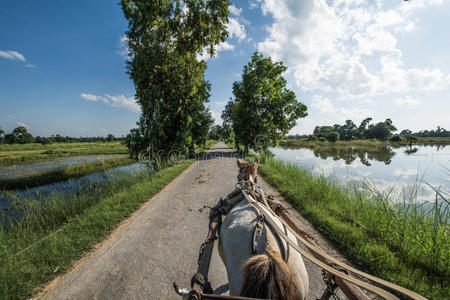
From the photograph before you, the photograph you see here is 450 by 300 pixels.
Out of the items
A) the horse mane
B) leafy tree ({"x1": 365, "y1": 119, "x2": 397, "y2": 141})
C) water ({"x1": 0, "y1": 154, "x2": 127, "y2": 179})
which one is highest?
leafy tree ({"x1": 365, "y1": 119, "x2": 397, "y2": 141})

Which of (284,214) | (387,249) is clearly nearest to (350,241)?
(387,249)

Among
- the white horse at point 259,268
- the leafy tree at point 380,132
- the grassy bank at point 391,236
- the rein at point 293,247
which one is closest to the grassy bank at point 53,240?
the rein at point 293,247

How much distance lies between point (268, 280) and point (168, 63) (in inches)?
528

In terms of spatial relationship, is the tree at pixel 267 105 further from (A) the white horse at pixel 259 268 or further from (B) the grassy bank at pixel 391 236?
(A) the white horse at pixel 259 268

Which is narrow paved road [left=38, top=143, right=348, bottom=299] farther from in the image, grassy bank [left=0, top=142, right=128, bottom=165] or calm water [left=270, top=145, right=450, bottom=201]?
grassy bank [left=0, top=142, right=128, bottom=165]

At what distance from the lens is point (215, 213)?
209cm

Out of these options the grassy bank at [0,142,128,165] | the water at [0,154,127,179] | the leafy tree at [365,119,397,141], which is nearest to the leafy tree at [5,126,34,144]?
the grassy bank at [0,142,128,165]

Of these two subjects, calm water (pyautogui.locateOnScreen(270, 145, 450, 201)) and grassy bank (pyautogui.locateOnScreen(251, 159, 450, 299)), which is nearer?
grassy bank (pyautogui.locateOnScreen(251, 159, 450, 299))

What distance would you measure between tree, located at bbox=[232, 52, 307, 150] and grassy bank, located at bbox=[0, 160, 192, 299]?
9.24 metres

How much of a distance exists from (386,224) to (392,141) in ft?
165

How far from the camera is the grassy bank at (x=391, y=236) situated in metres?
2.24

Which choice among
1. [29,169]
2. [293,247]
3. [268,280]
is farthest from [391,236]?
[29,169]

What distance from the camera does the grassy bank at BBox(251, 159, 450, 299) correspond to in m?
2.24

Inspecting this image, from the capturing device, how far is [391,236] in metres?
2.97
